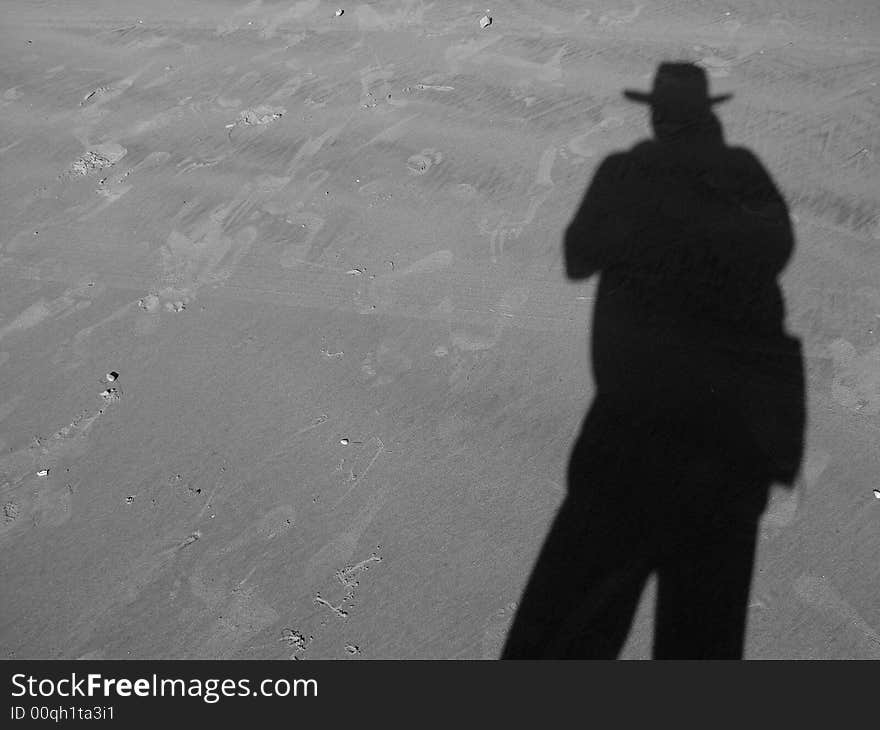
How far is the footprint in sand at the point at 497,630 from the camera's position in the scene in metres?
3.13

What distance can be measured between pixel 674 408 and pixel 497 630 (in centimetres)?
157

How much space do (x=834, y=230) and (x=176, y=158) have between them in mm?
4966

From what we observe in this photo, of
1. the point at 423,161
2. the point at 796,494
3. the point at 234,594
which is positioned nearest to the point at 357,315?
the point at 423,161

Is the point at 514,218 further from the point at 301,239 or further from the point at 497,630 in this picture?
the point at 497,630

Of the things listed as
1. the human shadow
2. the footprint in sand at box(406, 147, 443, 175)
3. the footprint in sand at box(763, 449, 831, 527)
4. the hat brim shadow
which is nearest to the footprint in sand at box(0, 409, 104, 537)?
the human shadow

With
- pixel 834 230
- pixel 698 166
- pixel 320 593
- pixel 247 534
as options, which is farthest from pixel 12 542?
pixel 834 230

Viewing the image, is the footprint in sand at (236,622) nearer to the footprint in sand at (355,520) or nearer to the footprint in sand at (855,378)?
the footprint in sand at (355,520)

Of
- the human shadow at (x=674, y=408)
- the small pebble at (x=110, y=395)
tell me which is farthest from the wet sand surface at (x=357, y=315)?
the human shadow at (x=674, y=408)

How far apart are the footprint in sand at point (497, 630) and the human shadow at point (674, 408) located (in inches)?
1.3

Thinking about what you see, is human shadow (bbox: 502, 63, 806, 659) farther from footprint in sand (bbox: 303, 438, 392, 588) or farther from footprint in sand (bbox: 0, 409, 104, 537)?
footprint in sand (bbox: 0, 409, 104, 537)

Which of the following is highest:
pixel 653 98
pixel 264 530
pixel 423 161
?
pixel 653 98

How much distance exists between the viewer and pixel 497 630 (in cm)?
318

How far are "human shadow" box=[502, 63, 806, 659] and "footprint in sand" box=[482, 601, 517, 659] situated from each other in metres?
0.03
